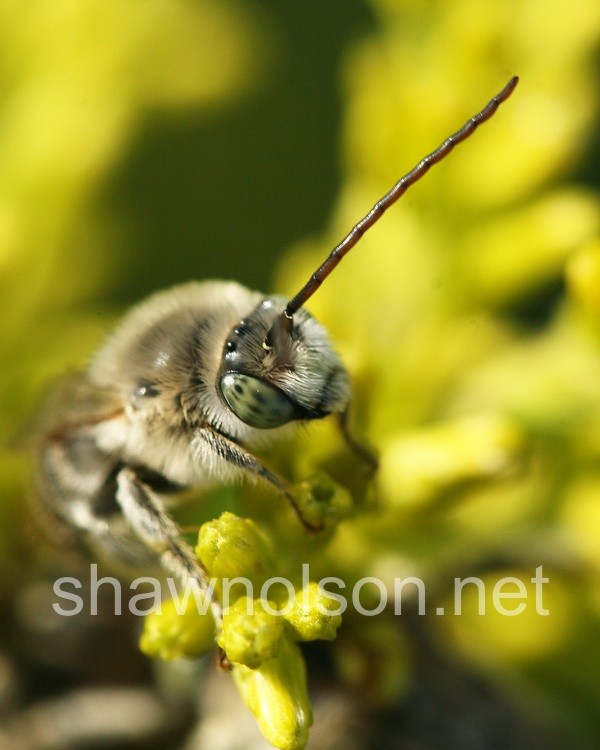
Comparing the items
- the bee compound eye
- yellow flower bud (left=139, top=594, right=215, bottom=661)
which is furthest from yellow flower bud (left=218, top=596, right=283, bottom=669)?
the bee compound eye

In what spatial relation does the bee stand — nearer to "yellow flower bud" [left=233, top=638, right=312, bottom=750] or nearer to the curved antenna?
the curved antenna

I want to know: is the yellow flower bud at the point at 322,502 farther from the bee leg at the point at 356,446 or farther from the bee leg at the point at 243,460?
the bee leg at the point at 356,446

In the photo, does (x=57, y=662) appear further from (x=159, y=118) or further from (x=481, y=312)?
(x=159, y=118)

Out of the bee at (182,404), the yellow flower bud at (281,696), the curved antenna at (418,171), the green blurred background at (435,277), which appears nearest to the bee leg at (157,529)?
the bee at (182,404)

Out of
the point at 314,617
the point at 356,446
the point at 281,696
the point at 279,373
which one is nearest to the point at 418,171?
the point at 279,373

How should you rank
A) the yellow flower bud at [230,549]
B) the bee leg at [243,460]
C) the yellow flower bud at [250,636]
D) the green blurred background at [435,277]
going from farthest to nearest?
the green blurred background at [435,277] → the bee leg at [243,460] → the yellow flower bud at [230,549] → the yellow flower bud at [250,636]

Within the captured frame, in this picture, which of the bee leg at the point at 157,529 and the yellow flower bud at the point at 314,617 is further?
the bee leg at the point at 157,529
